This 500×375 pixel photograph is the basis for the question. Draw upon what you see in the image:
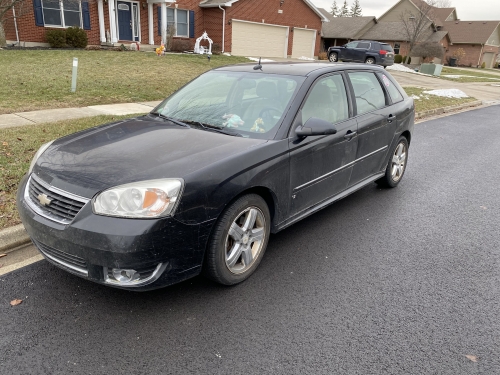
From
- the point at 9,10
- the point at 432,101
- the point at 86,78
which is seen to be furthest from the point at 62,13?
the point at 432,101

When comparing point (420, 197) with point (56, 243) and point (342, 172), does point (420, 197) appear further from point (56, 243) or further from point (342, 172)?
point (56, 243)

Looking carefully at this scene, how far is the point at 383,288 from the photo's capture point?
→ 131 inches

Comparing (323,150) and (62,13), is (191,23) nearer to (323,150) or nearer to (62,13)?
(62,13)

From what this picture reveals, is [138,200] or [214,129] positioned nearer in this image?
[138,200]

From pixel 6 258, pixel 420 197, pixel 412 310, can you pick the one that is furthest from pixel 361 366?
pixel 420 197

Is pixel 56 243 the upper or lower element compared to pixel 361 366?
upper

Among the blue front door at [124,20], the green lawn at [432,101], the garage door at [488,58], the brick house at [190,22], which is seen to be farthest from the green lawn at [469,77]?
the garage door at [488,58]

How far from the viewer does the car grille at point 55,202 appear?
8.89 ft

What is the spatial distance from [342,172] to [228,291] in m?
1.81

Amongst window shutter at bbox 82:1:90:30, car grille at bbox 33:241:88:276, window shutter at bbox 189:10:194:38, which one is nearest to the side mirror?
car grille at bbox 33:241:88:276

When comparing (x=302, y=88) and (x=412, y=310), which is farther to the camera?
(x=302, y=88)

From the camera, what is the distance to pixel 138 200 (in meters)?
2.65

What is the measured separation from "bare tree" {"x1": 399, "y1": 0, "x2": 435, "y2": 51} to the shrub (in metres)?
31.6

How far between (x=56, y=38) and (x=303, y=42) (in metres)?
19.8
